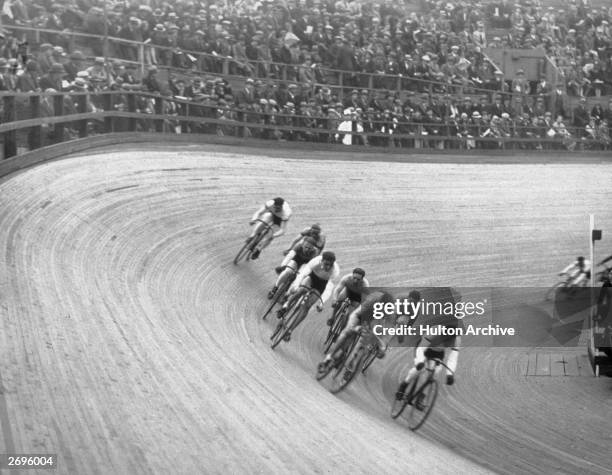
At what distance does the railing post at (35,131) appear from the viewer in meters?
13.5

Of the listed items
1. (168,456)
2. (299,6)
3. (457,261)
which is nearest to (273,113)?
(299,6)

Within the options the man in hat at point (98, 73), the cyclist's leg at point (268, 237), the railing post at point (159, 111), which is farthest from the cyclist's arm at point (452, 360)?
the railing post at point (159, 111)

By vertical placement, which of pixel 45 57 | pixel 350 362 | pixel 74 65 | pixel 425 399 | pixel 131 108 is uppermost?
pixel 45 57

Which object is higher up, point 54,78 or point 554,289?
point 54,78

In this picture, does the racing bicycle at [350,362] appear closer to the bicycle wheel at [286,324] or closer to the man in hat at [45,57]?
the bicycle wheel at [286,324]

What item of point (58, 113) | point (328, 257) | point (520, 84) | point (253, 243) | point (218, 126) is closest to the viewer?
point (328, 257)

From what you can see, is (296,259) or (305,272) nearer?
(305,272)

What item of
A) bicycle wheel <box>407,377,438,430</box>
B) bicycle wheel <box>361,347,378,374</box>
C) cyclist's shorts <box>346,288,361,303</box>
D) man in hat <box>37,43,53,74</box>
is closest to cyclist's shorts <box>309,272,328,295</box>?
cyclist's shorts <box>346,288,361,303</box>

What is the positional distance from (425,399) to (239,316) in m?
3.25

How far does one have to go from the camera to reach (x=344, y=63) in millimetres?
22125

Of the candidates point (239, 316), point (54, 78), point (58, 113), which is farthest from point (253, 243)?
point (54, 78)

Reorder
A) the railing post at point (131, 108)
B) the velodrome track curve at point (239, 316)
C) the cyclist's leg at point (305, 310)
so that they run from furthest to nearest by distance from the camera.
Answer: the railing post at point (131, 108)
the cyclist's leg at point (305, 310)
the velodrome track curve at point (239, 316)

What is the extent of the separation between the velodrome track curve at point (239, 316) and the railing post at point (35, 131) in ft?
1.01

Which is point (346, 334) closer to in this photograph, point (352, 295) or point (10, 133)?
point (352, 295)
